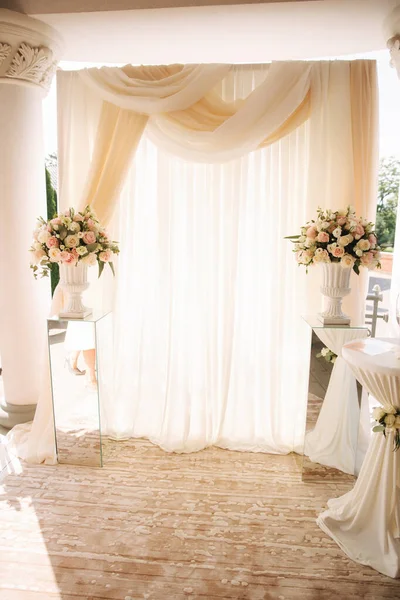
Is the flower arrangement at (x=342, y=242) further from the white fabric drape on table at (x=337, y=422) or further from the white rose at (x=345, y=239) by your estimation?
the white fabric drape on table at (x=337, y=422)

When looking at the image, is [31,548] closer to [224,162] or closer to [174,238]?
[174,238]

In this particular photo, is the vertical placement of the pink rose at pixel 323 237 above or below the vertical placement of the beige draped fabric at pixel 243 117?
below

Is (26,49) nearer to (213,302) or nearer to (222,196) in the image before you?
(222,196)

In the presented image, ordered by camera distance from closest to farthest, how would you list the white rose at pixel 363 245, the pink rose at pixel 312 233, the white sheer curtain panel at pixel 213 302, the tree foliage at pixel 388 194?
the white rose at pixel 363 245, the pink rose at pixel 312 233, the white sheer curtain panel at pixel 213 302, the tree foliage at pixel 388 194

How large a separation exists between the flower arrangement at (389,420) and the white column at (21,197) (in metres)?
2.60

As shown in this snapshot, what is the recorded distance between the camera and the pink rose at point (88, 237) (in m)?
2.94

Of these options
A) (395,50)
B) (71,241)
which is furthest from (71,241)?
(395,50)

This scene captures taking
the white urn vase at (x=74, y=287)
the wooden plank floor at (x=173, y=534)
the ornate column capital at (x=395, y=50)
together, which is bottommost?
the wooden plank floor at (x=173, y=534)

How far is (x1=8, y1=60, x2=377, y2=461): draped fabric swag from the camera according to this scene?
10.4 ft

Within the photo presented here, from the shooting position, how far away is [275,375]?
3477 mm

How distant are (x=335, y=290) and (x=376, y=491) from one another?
4.06 feet

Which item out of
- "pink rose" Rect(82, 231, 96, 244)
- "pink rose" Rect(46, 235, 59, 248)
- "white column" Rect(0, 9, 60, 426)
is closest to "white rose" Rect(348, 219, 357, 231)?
"pink rose" Rect(82, 231, 96, 244)

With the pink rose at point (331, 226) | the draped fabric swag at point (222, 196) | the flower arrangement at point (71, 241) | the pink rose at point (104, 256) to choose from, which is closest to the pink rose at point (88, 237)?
the flower arrangement at point (71, 241)

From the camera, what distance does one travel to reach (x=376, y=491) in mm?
2395
